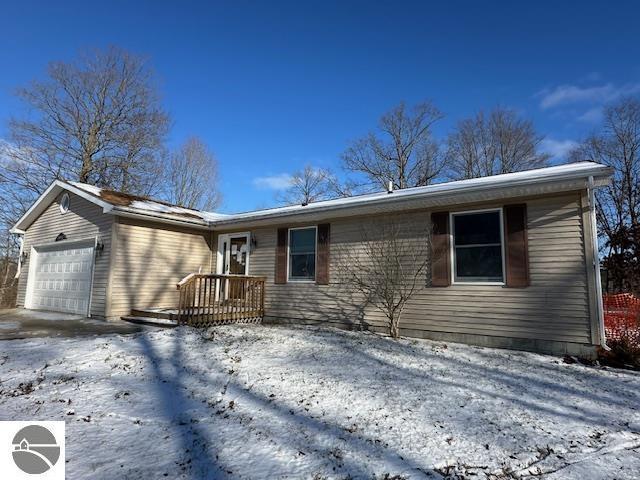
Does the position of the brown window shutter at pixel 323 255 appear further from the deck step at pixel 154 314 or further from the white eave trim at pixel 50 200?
the white eave trim at pixel 50 200

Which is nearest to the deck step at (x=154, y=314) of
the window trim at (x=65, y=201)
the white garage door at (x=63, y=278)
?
the white garage door at (x=63, y=278)

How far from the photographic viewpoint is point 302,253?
31.7 feet

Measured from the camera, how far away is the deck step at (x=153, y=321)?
8.21 metres

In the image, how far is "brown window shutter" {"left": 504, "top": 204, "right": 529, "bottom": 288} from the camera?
659cm

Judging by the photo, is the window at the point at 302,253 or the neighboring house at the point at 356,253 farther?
the window at the point at 302,253

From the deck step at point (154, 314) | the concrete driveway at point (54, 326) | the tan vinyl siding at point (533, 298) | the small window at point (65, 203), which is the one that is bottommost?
the concrete driveway at point (54, 326)

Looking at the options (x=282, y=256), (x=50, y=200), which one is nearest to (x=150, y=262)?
(x=282, y=256)

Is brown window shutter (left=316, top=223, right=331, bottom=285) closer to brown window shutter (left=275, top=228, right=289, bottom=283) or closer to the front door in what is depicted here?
brown window shutter (left=275, top=228, right=289, bottom=283)

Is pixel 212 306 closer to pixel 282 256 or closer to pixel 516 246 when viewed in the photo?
pixel 282 256

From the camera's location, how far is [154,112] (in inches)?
878
